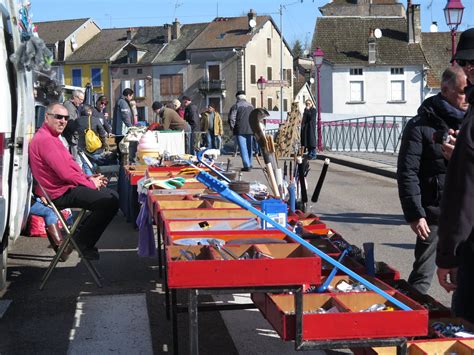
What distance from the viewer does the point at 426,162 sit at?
545 cm

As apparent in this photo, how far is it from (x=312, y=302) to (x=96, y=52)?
282 feet

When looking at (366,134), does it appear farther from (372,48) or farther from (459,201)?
(372,48)

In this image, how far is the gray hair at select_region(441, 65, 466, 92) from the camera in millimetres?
5188

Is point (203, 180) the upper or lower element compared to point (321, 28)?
lower

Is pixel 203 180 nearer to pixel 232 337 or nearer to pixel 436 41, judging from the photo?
pixel 232 337

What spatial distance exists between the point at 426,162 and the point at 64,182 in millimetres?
3755

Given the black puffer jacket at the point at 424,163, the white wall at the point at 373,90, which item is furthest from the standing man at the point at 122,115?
the white wall at the point at 373,90

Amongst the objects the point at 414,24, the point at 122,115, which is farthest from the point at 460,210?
the point at 414,24

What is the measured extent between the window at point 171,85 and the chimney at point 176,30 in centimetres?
530

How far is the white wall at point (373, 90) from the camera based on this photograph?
62594mm

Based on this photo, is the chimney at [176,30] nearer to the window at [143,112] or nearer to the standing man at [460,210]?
the window at [143,112]

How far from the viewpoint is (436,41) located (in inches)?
2682

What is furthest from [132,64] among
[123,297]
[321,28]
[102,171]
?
[123,297]

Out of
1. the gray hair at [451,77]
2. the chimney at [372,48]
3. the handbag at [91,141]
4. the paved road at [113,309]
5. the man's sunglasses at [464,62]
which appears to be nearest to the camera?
the man's sunglasses at [464,62]
